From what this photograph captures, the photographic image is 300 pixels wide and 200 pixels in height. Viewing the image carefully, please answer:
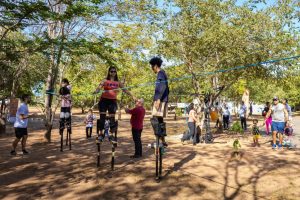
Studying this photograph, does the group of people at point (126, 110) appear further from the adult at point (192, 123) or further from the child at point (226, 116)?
the child at point (226, 116)

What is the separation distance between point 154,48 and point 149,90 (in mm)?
28368

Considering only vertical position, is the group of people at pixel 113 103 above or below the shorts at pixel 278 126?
above

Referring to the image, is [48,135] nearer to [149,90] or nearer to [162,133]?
[162,133]

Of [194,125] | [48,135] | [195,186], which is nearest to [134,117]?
[195,186]

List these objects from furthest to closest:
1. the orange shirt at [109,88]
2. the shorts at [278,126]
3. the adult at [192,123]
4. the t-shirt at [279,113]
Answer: the adult at [192,123] < the shorts at [278,126] < the t-shirt at [279,113] < the orange shirt at [109,88]

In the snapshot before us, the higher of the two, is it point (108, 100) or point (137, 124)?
point (108, 100)

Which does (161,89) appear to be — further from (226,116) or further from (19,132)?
(226,116)

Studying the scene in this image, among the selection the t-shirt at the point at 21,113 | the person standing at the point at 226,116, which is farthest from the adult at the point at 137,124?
the person standing at the point at 226,116

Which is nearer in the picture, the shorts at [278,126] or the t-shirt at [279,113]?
the t-shirt at [279,113]

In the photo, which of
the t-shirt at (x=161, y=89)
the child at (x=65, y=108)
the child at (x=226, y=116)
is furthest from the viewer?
the child at (x=226, y=116)

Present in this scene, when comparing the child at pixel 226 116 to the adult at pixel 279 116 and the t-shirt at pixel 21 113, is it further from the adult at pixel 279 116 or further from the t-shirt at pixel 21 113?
the t-shirt at pixel 21 113

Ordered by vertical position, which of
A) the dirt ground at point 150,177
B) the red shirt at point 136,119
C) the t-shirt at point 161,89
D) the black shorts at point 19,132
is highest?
the t-shirt at point 161,89

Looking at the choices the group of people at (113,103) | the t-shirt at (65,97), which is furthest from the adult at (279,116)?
the t-shirt at (65,97)

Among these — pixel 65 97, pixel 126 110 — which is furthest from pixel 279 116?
pixel 65 97
